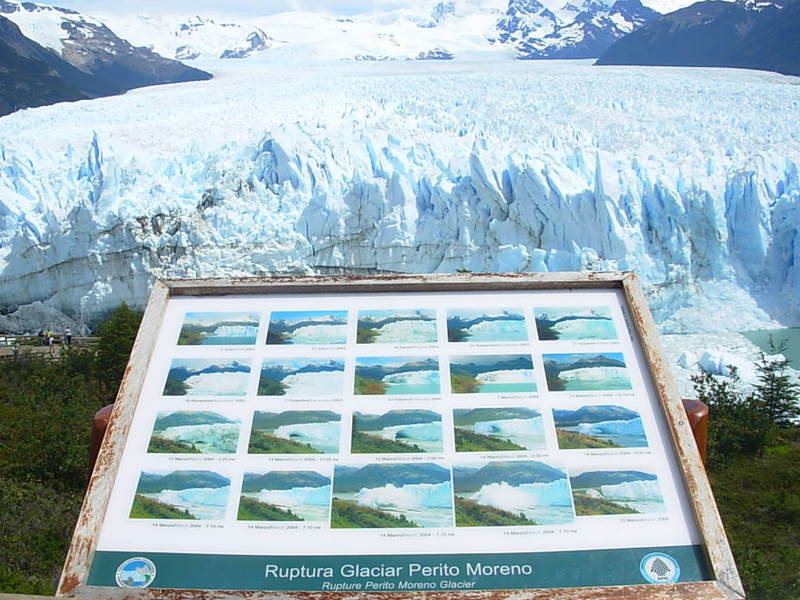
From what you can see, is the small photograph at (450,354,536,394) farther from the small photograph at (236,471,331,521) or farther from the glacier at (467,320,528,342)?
the small photograph at (236,471,331,521)

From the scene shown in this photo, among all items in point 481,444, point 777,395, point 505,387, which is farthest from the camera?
point 777,395

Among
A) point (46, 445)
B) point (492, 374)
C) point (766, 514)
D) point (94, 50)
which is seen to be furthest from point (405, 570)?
point (94, 50)

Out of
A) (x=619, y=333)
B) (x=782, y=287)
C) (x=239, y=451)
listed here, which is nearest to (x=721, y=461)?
(x=782, y=287)

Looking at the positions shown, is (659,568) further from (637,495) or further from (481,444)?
(481,444)

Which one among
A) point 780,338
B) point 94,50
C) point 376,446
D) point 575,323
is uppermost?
point 575,323

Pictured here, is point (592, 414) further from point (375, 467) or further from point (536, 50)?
point (536, 50)
